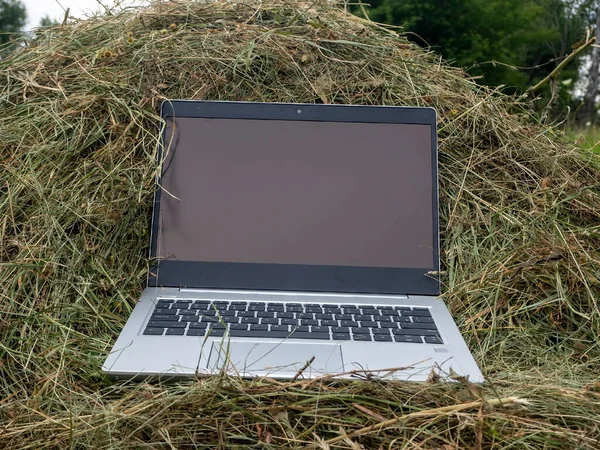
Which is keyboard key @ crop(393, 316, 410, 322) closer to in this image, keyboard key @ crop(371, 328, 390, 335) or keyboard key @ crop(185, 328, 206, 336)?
keyboard key @ crop(371, 328, 390, 335)

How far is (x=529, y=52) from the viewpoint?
18062 mm

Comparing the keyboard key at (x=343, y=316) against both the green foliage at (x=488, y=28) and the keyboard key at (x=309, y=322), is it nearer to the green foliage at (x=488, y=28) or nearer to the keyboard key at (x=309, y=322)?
the keyboard key at (x=309, y=322)

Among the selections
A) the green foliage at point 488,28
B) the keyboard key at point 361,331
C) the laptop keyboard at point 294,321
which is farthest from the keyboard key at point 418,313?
the green foliage at point 488,28

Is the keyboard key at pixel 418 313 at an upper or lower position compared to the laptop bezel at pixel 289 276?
lower

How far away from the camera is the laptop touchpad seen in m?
0.86

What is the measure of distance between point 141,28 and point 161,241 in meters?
0.78

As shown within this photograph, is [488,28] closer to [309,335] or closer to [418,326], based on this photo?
[418,326]

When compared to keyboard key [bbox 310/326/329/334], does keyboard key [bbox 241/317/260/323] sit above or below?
below

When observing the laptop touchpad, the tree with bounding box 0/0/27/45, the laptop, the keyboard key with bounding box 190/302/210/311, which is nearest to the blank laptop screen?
the laptop

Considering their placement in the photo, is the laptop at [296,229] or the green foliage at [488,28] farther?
the green foliage at [488,28]

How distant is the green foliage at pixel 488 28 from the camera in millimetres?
12695

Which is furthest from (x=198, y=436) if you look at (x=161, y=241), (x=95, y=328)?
(x=161, y=241)

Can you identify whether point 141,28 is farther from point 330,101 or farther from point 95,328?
point 95,328

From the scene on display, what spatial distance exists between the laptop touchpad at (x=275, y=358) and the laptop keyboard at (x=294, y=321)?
0.03m
